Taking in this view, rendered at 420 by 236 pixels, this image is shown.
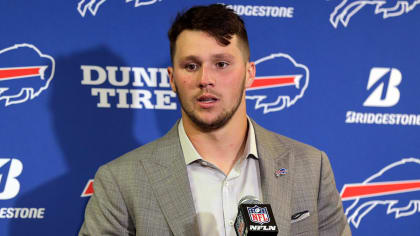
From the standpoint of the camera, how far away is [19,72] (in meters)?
1.90

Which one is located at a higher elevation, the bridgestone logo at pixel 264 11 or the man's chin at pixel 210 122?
the bridgestone logo at pixel 264 11

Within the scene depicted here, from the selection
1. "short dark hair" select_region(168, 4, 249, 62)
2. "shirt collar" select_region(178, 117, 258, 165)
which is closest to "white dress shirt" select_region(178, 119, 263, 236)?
"shirt collar" select_region(178, 117, 258, 165)

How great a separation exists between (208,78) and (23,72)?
0.94 metres

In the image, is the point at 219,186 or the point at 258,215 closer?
the point at 258,215

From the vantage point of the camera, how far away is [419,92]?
2146 mm

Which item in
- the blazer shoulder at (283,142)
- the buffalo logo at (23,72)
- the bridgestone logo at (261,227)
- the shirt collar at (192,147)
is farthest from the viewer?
the buffalo logo at (23,72)

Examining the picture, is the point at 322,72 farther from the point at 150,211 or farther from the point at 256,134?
the point at 150,211

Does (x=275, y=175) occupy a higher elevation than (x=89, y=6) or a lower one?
lower

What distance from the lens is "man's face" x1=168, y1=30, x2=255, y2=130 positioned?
1.46 metres

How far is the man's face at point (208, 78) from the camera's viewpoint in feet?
4.79

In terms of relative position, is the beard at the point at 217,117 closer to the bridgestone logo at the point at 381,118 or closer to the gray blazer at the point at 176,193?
the gray blazer at the point at 176,193

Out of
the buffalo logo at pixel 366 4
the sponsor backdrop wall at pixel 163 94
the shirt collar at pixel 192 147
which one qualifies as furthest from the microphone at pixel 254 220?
the buffalo logo at pixel 366 4

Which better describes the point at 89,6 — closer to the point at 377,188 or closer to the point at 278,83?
the point at 278,83

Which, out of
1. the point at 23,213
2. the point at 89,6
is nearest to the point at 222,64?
the point at 89,6
